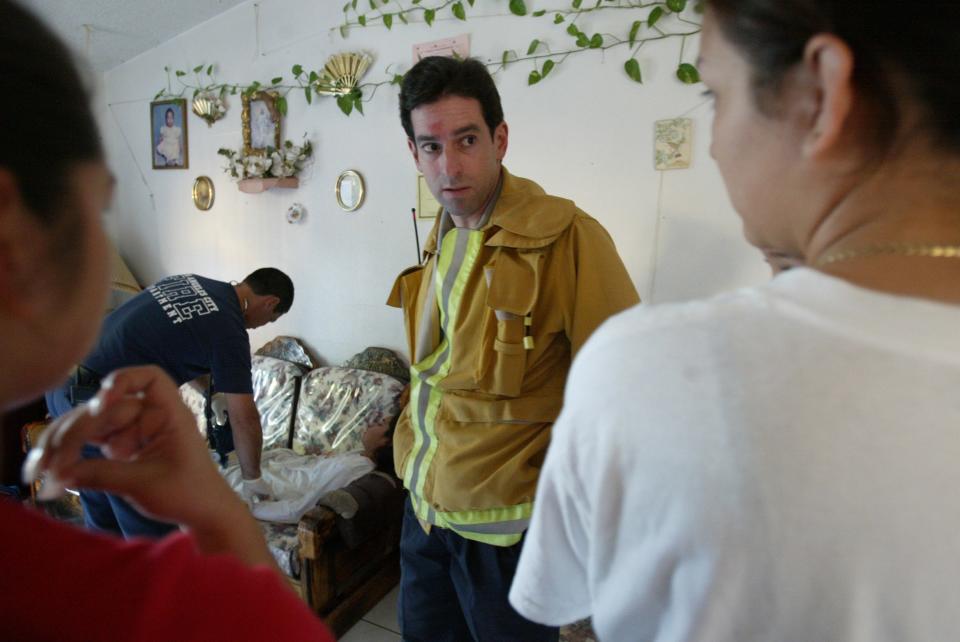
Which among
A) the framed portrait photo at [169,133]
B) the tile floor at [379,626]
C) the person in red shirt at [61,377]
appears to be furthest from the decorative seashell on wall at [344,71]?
the person in red shirt at [61,377]

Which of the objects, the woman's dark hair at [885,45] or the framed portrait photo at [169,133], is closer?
the woman's dark hair at [885,45]

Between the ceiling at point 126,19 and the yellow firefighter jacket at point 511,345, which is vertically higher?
the ceiling at point 126,19

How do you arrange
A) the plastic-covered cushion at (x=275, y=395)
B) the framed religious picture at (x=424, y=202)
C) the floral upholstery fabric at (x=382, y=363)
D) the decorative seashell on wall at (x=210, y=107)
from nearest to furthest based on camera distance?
the framed religious picture at (x=424, y=202), the floral upholstery fabric at (x=382, y=363), the plastic-covered cushion at (x=275, y=395), the decorative seashell on wall at (x=210, y=107)

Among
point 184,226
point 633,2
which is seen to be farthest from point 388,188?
point 184,226

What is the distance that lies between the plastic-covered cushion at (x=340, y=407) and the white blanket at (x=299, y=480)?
0.15m

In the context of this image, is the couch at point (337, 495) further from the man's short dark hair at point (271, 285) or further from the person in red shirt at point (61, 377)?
the person in red shirt at point (61, 377)

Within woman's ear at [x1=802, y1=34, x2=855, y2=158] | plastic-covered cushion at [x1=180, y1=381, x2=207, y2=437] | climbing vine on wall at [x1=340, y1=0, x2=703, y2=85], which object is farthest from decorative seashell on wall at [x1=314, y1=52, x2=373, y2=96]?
woman's ear at [x1=802, y1=34, x2=855, y2=158]

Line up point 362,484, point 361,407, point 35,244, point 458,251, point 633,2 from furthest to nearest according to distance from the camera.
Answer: point 361,407, point 362,484, point 633,2, point 458,251, point 35,244

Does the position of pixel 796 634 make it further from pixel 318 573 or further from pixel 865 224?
pixel 318 573

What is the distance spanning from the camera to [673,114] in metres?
1.92

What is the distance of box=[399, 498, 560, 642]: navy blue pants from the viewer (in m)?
1.24

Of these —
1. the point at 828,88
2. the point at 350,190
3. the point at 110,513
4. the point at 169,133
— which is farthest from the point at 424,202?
the point at 828,88

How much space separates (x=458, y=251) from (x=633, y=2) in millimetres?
1265

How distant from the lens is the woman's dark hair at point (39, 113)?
13.4 inches
